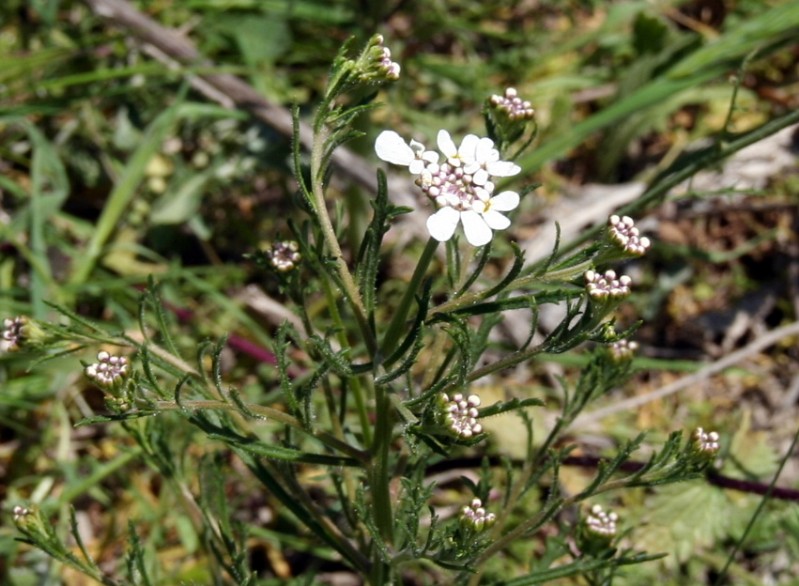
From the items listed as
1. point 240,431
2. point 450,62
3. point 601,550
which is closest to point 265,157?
point 450,62

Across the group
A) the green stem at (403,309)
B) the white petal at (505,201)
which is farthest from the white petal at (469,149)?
the green stem at (403,309)

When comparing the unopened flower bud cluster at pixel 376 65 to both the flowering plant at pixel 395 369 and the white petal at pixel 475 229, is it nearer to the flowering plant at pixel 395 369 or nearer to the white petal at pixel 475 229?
the flowering plant at pixel 395 369

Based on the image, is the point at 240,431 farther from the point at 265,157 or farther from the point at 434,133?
the point at 434,133

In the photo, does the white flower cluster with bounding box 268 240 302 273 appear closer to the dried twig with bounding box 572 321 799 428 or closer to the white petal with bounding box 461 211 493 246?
the white petal with bounding box 461 211 493 246

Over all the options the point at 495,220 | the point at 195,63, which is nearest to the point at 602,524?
the point at 495,220

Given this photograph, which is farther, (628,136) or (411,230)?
(628,136)

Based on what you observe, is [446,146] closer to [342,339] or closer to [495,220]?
[495,220]

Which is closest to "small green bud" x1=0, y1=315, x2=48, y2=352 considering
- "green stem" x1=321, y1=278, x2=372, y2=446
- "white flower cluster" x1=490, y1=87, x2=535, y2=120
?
"green stem" x1=321, y1=278, x2=372, y2=446
